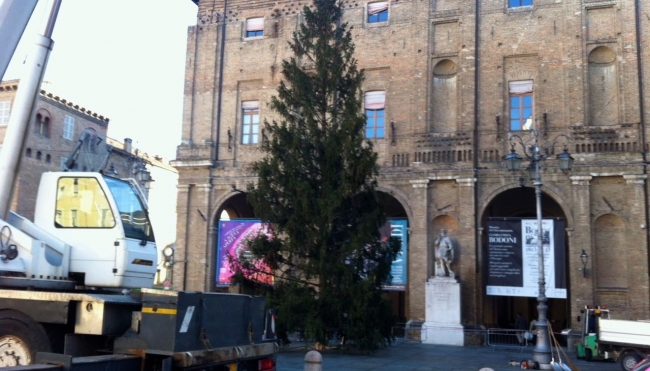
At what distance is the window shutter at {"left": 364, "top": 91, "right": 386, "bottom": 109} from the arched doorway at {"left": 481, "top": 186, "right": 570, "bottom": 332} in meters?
6.25

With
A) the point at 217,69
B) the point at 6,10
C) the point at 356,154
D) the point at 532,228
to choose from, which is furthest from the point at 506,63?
the point at 6,10

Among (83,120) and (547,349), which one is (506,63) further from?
(83,120)

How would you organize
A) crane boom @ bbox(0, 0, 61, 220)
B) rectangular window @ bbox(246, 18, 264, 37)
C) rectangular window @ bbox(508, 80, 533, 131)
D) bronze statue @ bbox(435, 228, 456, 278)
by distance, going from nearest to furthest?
crane boom @ bbox(0, 0, 61, 220) < bronze statue @ bbox(435, 228, 456, 278) < rectangular window @ bbox(508, 80, 533, 131) < rectangular window @ bbox(246, 18, 264, 37)

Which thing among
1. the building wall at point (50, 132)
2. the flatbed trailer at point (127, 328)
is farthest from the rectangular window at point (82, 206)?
the building wall at point (50, 132)

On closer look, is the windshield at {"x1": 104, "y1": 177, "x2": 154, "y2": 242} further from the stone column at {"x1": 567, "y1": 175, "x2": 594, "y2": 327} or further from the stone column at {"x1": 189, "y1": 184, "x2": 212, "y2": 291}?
the stone column at {"x1": 189, "y1": 184, "x2": 212, "y2": 291}

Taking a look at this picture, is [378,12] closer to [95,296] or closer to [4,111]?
[4,111]

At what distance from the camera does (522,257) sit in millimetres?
25141

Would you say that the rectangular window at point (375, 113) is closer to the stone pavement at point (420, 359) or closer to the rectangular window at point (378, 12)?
the rectangular window at point (378, 12)

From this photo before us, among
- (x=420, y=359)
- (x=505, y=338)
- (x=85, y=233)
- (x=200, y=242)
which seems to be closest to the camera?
(x=85, y=233)

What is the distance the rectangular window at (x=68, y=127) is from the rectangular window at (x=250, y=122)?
16.2 meters

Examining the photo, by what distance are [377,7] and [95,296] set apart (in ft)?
80.9

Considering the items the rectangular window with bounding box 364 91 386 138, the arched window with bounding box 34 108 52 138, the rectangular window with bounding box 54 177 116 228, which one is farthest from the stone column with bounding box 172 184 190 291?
the rectangular window with bounding box 54 177 116 228

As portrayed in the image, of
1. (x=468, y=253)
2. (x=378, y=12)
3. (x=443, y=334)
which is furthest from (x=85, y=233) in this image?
(x=378, y=12)

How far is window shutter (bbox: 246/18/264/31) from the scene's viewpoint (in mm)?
31297
